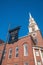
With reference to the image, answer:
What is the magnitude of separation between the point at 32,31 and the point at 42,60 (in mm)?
29817

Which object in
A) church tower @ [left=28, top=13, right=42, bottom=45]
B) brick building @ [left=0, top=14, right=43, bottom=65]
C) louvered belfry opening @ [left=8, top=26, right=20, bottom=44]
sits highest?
church tower @ [left=28, top=13, right=42, bottom=45]

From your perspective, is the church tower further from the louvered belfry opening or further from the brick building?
the louvered belfry opening

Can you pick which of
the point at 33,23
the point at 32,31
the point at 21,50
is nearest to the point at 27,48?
the point at 21,50

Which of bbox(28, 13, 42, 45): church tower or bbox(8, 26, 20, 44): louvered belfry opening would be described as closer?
bbox(8, 26, 20, 44): louvered belfry opening

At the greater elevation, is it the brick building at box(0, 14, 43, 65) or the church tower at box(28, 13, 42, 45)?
the church tower at box(28, 13, 42, 45)

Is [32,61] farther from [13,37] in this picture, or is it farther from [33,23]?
[33,23]

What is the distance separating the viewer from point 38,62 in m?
22.5

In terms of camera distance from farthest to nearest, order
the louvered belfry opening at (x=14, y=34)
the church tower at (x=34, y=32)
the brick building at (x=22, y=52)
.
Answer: the church tower at (x=34, y=32) < the brick building at (x=22, y=52) < the louvered belfry opening at (x=14, y=34)

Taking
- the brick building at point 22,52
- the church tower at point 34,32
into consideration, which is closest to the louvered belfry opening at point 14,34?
the brick building at point 22,52

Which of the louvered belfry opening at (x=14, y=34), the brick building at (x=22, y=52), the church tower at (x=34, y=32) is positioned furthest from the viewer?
the church tower at (x=34, y=32)

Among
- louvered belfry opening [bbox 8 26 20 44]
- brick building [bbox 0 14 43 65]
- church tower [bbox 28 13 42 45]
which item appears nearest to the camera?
louvered belfry opening [bbox 8 26 20 44]

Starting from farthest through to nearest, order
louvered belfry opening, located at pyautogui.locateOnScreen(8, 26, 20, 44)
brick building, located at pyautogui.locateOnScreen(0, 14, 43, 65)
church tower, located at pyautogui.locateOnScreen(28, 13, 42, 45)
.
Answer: church tower, located at pyautogui.locateOnScreen(28, 13, 42, 45)
brick building, located at pyautogui.locateOnScreen(0, 14, 43, 65)
louvered belfry opening, located at pyautogui.locateOnScreen(8, 26, 20, 44)

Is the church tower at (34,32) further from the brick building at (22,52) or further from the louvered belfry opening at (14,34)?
the louvered belfry opening at (14,34)

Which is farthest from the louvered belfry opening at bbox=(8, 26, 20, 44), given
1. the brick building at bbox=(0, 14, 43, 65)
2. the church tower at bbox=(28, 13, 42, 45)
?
the church tower at bbox=(28, 13, 42, 45)
